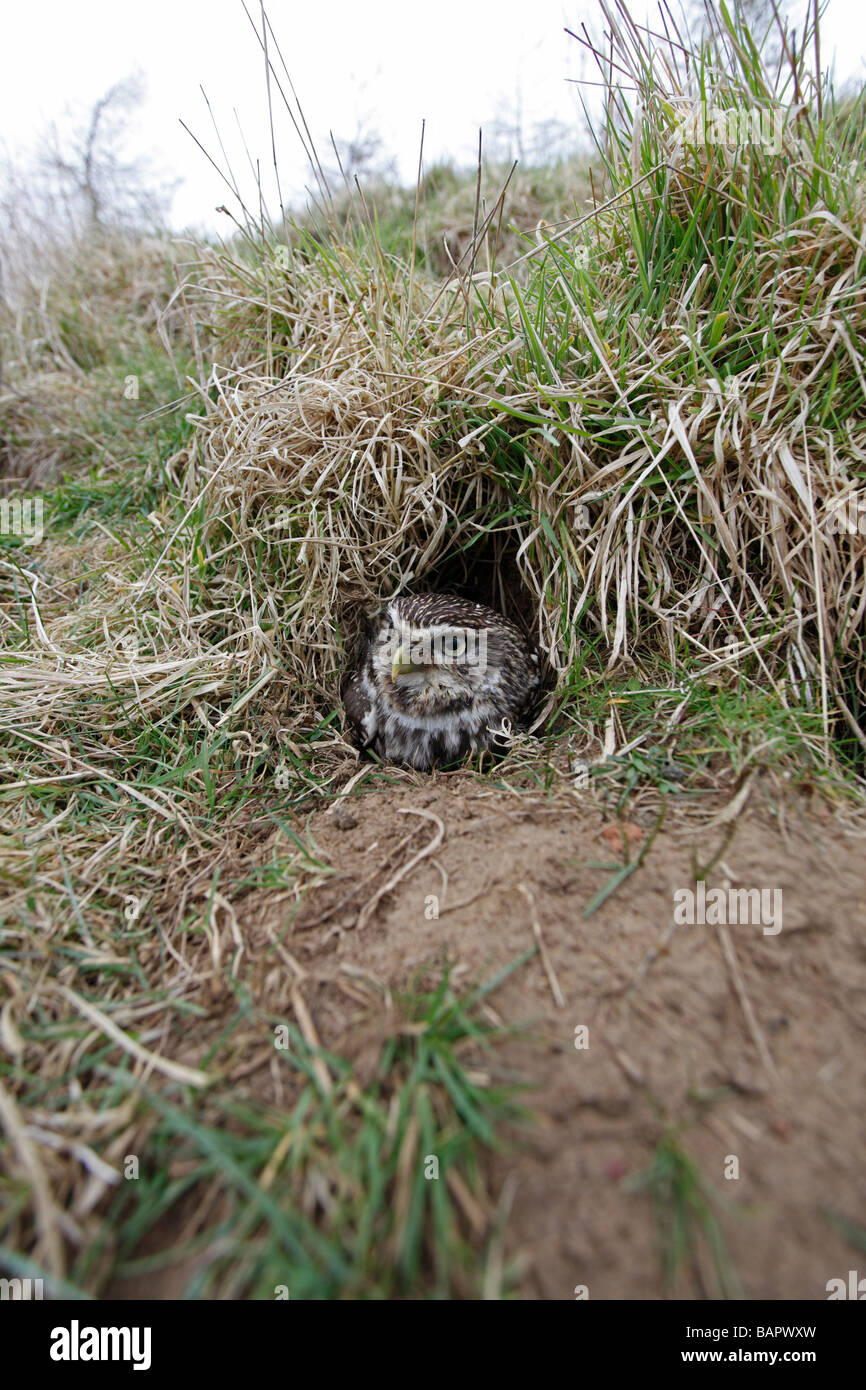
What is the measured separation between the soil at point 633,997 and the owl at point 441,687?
64 centimetres

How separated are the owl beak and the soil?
26.6 inches

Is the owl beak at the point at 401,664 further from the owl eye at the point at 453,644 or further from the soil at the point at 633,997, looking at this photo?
the soil at the point at 633,997

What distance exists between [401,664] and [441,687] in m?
0.23

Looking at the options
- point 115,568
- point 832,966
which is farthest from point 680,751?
point 115,568

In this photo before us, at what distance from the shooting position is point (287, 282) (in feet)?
10.6

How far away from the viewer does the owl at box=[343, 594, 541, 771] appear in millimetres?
2533

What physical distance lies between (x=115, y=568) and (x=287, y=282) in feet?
5.27

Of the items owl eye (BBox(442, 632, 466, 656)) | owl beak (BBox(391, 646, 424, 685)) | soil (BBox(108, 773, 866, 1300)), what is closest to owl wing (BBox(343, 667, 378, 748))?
owl beak (BBox(391, 646, 424, 685))

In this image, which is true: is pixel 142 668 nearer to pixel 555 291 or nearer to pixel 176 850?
pixel 176 850

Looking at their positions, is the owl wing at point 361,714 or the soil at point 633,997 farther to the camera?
the owl wing at point 361,714

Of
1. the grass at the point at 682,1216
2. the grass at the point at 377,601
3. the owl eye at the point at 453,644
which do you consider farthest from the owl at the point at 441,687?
the grass at the point at 682,1216

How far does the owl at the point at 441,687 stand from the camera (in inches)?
99.7

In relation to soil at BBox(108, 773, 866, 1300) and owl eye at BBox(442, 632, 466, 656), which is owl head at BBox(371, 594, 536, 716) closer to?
owl eye at BBox(442, 632, 466, 656)

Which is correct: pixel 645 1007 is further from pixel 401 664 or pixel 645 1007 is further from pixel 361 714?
pixel 361 714
